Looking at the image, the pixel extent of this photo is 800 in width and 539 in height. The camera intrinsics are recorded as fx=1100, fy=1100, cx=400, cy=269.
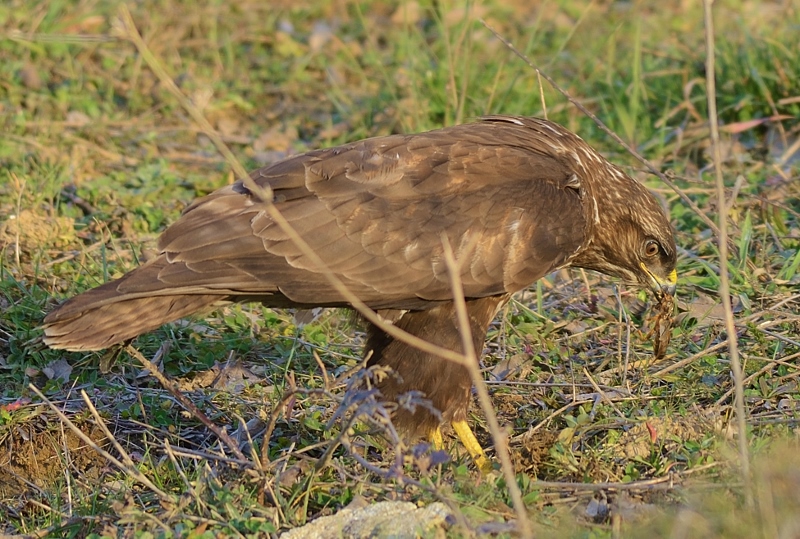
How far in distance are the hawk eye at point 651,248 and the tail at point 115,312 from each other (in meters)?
1.99

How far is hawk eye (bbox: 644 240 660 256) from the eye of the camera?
16.0ft

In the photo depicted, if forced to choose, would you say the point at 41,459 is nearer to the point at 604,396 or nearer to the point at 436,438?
the point at 436,438

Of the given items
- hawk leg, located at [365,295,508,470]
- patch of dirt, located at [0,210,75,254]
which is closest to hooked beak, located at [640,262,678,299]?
hawk leg, located at [365,295,508,470]

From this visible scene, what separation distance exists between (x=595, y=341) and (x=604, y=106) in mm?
2323

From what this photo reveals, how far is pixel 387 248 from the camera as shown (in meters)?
4.23

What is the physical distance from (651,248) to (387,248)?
135cm

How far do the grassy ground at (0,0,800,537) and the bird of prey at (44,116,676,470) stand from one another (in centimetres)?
33

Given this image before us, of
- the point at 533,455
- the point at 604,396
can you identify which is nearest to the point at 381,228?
the point at 533,455

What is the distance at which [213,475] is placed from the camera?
3.91 meters

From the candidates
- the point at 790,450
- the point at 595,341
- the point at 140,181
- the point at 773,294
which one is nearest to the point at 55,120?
the point at 140,181

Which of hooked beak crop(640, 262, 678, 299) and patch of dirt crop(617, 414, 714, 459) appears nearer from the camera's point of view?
patch of dirt crop(617, 414, 714, 459)

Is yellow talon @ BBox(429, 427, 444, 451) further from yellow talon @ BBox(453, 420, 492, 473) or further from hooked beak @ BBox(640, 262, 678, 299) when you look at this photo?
hooked beak @ BBox(640, 262, 678, 299)

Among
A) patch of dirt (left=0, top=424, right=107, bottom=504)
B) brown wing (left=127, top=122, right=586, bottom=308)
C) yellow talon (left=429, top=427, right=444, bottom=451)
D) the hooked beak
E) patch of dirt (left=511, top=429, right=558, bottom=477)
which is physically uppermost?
brown wing (left=127, top=122, right=586, bottom=308)

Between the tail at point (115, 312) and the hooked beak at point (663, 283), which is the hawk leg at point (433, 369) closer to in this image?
the tail at point (115, 312)
